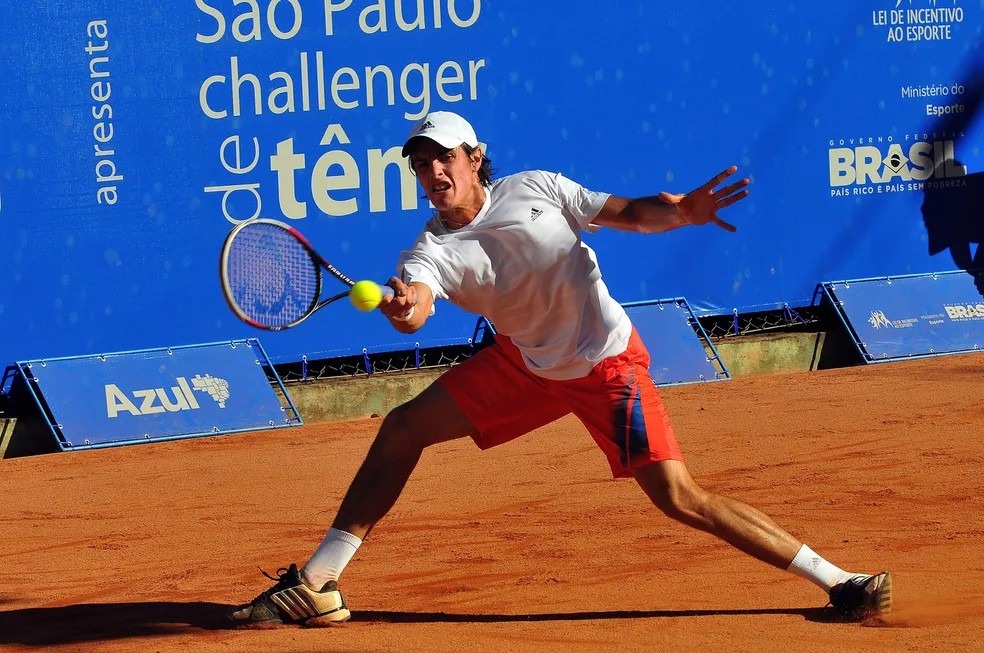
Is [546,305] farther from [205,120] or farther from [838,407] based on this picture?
[205,120]

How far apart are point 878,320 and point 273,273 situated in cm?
653

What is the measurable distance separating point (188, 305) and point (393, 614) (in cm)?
461

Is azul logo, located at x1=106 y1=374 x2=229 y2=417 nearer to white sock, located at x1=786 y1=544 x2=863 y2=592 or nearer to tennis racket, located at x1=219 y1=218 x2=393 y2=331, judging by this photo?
tennis racket, located at x1=219 y1=218 x2=393 y2=331

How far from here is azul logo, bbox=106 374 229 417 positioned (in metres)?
8.18

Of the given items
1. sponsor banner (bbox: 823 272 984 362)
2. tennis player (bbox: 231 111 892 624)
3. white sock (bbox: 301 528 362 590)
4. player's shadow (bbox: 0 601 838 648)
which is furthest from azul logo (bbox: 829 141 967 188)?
white sock (bbox: 301 528 362 590)

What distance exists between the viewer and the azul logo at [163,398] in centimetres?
818

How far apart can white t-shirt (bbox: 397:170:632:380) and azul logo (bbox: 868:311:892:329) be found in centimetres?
612

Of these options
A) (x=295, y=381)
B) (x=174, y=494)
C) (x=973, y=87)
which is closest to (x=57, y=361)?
(x=295, y=381)

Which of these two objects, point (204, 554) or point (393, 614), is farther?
point (204, 554)

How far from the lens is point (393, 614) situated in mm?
4336

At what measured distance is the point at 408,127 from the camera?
8.91 metres

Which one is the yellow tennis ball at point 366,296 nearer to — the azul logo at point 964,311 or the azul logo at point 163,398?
the azul logo at point 163,398

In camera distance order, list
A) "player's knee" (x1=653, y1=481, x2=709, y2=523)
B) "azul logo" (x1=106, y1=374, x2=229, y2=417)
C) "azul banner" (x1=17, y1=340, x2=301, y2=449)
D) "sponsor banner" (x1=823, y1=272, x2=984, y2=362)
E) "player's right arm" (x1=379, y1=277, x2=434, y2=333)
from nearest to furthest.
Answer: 1. "player's right arm" (x1=379, y1=277, x2=434, y2=333)
2. "player's knee" (x1=653, y1=481, x2=709, y2=523)
3. "azul banner" (x1=17, y1=340, x2=301, y2=449)
4. "azul logo" (x1=106, y1=374, x2=229, y2=417)
5. "sponsor banner" (x1=823, y1=272, x2=984, y2=362)

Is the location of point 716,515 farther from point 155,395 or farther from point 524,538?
point 155,395
